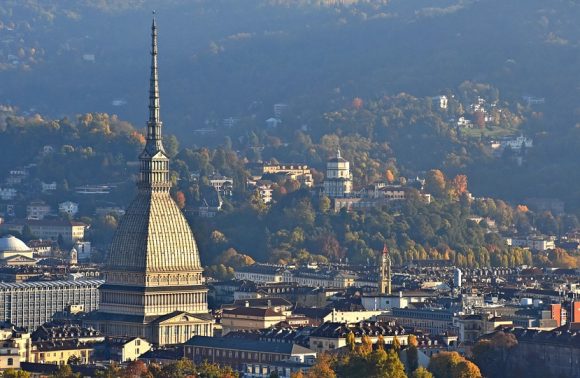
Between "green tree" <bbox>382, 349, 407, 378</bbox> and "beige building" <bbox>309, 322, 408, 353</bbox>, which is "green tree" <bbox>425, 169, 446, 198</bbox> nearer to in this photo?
"beige building" <bbox>309, 322, 408, 353</bbox>

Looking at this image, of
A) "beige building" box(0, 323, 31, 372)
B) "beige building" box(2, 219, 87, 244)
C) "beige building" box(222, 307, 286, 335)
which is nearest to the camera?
"beige building" box(0, 323, 31, 372)

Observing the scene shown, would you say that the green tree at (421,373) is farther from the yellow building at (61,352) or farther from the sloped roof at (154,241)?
the sloped roof at (154,241)

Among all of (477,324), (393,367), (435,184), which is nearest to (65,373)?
(393,367)

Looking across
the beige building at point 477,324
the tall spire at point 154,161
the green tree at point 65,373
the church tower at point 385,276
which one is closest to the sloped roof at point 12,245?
the church tower at point 385,276

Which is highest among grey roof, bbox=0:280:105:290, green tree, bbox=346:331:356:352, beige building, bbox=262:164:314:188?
beige building, bbox=262:164:314:188

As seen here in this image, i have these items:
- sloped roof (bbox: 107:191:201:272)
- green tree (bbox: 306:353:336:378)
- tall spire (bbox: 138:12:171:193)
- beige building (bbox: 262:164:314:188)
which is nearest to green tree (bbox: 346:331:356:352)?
green tree (bbox: 306:353:336:378)

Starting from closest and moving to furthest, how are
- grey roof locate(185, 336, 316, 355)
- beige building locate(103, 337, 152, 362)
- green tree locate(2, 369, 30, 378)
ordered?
green tree locate(2, 369, 30, 378), grey roof locate(185, 336, 316, 355), beige building locate(103, 337, 152, 362)
